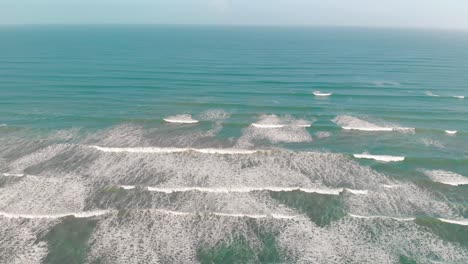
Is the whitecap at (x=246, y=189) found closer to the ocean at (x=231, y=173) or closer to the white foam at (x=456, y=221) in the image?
the ocean at (x=231, y=173)

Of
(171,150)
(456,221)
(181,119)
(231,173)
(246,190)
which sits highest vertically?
(181,119)

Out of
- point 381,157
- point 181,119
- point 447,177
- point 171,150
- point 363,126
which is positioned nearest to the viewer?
point 447,177

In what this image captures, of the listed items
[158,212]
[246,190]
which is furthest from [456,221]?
[158,212]

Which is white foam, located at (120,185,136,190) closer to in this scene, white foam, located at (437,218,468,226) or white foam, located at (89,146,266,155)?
white foam, located at (89,146,266,155)

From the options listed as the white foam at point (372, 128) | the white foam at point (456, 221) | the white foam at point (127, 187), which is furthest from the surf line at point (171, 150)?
the white foam at point (456, 221)

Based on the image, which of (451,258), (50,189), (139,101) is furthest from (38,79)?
(451,258)

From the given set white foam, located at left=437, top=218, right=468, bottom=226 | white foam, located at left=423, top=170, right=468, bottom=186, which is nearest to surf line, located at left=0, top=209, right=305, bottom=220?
white foam, located at left=437, top=218, right=468, bottom=226

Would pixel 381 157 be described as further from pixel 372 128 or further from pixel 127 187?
pixel 127 187
